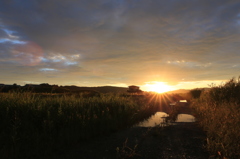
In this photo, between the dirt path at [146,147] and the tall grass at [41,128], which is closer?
the dirt path at [146,147]

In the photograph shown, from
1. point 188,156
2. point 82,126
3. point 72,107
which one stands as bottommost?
point 188,156

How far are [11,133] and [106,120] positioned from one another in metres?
4.35

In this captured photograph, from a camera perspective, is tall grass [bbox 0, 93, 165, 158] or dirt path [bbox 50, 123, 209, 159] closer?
dirt path [bbox 50, 123, 209, 159]

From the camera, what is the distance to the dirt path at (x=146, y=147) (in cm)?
555

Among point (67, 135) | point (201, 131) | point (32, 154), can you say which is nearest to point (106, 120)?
point (67, 135)

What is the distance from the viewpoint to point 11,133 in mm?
6133

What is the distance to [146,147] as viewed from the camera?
250 inches

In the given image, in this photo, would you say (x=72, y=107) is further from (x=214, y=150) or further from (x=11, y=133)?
(x=214, y=150)

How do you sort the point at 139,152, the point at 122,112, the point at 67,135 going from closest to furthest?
1. the point at 139,152
2. the point at 67,135
3. the point at 122,112

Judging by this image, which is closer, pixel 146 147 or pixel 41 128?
pixel 146 147

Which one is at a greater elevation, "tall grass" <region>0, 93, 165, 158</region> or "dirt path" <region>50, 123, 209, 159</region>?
"tall grass" <region>0, 93, 165, 158</region>

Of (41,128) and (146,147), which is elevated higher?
(41,128)

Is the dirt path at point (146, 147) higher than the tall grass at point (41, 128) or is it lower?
lower

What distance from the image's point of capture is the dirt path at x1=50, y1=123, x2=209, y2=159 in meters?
5.55
